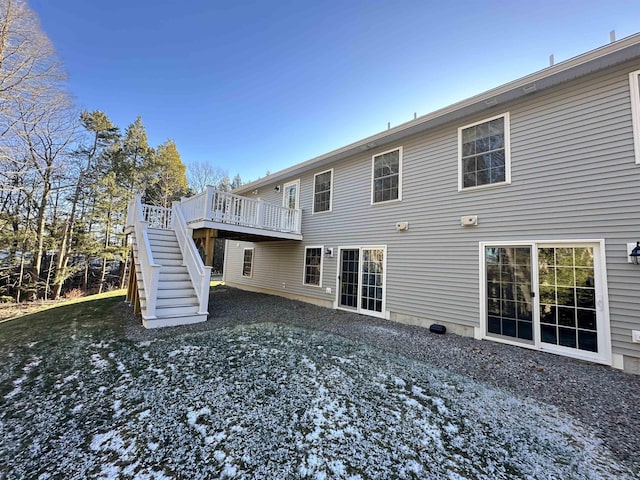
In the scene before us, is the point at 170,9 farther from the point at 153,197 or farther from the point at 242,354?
the point at 153,197

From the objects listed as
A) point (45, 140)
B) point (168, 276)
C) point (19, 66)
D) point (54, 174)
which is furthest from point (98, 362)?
point (54, 174)

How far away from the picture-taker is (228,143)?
18297mm

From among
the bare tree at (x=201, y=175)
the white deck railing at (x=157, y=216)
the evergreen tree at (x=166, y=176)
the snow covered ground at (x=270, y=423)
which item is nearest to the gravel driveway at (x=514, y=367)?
the snow covered ground at (x=270, y=423)

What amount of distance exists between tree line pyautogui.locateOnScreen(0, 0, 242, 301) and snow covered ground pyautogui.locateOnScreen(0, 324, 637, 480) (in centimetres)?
907

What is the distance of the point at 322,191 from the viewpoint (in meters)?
8.88

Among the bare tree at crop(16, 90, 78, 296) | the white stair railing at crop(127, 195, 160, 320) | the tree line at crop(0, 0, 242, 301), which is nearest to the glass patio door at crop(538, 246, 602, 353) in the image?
the white stair railing at crop(127, 195, 160, 320)

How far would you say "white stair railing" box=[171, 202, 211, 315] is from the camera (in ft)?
19.6

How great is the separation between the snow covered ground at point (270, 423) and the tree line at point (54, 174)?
9.07 meters

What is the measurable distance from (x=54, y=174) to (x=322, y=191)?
12.1 meters

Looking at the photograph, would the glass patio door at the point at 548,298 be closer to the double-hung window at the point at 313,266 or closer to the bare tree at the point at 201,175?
the double-hung window at the point at 313,266

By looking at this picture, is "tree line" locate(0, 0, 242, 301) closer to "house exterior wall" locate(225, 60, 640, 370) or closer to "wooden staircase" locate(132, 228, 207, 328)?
"wooden staircase" locate(132, 228, 207, 328)

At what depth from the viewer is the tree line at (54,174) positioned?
25.4ft

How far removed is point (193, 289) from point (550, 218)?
7.65 meters

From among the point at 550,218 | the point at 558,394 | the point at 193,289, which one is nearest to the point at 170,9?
the point at 193,289
